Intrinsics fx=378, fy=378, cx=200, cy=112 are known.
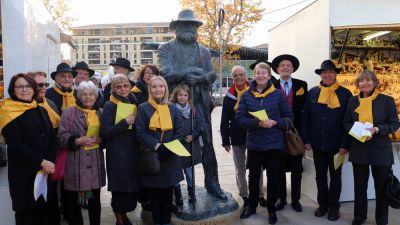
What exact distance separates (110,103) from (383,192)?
3.04m

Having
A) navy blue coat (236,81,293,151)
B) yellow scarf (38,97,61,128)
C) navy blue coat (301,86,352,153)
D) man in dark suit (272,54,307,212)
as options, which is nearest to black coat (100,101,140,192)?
yellow scarf (38,97,61,128)

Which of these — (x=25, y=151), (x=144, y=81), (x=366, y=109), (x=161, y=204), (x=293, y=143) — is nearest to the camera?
(x=25, y=151)

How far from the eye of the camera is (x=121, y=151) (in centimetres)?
367

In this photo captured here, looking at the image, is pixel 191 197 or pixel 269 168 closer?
pixel 269 168

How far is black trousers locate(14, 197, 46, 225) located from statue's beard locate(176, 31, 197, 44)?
2.27m

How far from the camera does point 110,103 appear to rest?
145 inches

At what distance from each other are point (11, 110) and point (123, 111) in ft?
3.16

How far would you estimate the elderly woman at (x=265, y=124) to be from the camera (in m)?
4.08

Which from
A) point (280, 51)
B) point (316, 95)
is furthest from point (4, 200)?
point (280, 51)

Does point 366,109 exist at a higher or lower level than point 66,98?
lower

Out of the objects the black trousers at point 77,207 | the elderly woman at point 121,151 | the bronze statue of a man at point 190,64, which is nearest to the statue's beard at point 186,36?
the bronze statue of a man at point 190,64

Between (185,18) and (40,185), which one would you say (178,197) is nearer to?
(40,185)

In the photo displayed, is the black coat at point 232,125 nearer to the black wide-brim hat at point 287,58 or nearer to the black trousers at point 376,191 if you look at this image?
the black wide-brim hat at point 287,58

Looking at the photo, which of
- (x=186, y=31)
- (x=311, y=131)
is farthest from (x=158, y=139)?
(x=311, y=131)
